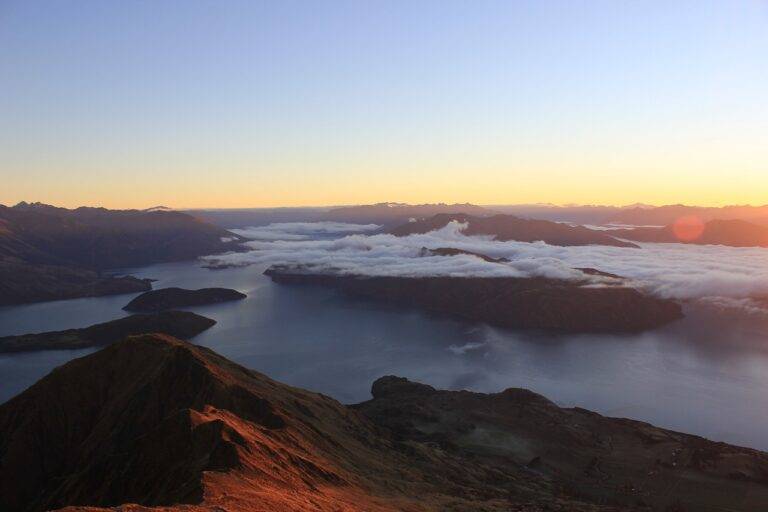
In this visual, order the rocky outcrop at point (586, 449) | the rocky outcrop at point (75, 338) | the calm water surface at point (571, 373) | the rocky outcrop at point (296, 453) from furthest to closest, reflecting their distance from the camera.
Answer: the rocky outcrop at point (75, 338) < the calm water surface at point (571, 373) < the rocky outcrop at point (586, 449) < the rocky outcrop at point (296, 453)

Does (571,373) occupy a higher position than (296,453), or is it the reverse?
(296,453)

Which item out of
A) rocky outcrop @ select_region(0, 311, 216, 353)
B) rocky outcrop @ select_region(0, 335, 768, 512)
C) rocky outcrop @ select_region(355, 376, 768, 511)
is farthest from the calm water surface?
rocky outcrop @ select_region(0, 335, 768, 512)

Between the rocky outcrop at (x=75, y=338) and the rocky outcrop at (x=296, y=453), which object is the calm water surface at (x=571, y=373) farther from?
the rocky outcrop at (x=296, y=453)

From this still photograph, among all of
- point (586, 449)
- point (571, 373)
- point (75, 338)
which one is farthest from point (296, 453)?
point (75, 338)

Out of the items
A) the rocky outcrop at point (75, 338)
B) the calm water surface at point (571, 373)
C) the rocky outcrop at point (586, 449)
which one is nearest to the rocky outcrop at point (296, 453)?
the rocky outcrop at point (586, 449)

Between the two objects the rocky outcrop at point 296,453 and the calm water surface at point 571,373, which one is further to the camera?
the calm water surface at point 571,373

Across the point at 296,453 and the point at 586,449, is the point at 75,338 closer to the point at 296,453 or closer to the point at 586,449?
the point at 296,453

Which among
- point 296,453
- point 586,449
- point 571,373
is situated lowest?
point 571,373

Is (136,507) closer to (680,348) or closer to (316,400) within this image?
(316,400)
